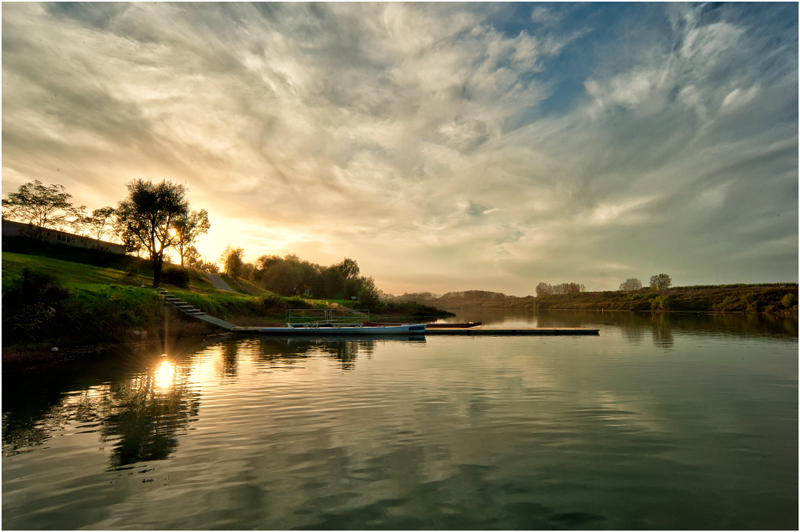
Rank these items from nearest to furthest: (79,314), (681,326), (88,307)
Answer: (79,314)
(88,307)
(681,326)

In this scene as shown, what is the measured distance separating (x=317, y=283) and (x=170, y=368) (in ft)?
307

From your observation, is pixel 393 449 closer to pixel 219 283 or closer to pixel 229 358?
pixel 229 358

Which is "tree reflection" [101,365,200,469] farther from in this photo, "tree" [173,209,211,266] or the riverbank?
"tree" [173,209,211,266]

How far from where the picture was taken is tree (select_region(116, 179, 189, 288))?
48.0 m

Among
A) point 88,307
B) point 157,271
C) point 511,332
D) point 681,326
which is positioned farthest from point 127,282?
point 681,326

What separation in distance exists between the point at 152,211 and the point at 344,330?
3054 centimetres

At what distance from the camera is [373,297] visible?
329 ft

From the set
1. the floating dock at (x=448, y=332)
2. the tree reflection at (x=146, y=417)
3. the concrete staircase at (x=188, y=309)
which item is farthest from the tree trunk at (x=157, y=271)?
the tree reflection at (x=146, y=417)

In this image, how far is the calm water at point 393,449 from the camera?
22.9 feet

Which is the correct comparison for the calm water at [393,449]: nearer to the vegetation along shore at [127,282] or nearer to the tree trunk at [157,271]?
the vegetation along shore at [127,282]

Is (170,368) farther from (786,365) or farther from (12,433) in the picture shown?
(786,365)

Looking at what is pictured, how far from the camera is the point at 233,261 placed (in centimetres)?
10000

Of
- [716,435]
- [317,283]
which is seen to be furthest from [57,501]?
[317,283]

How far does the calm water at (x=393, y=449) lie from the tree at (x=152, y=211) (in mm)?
34361
